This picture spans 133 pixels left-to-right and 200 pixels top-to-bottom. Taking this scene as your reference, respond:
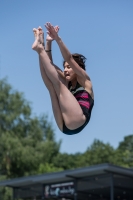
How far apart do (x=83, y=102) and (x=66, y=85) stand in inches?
11.5

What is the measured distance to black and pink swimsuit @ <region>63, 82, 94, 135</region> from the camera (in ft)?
15.1

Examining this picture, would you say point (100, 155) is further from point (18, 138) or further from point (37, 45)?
point (37, 45)

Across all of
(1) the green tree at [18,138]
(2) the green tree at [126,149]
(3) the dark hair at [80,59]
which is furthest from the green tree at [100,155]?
(3) the dark hair at [80,59]

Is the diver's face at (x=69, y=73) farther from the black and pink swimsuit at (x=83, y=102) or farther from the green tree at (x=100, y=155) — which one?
the green tree at (x=100, y=155)

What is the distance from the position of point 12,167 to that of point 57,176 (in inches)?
535

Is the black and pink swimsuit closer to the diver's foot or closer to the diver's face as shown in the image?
the diver's face

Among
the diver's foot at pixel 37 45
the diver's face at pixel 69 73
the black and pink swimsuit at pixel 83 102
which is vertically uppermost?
the diver's foot at pixel 37 45

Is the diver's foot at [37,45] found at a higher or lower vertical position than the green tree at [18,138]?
lower

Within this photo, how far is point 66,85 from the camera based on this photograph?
4801 mm

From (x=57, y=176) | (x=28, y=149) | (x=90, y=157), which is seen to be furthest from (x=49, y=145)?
(x=90, y=157)

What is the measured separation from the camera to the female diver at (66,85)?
4.48 meters

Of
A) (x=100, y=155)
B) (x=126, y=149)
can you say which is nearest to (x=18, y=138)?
(x=100, y=155)

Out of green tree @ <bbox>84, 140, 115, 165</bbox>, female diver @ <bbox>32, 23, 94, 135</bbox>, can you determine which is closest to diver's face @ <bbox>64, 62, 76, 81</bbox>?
female diver @ <bbox>32, 23, 94, 135</bbox>

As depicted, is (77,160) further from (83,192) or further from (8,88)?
(83,192)
